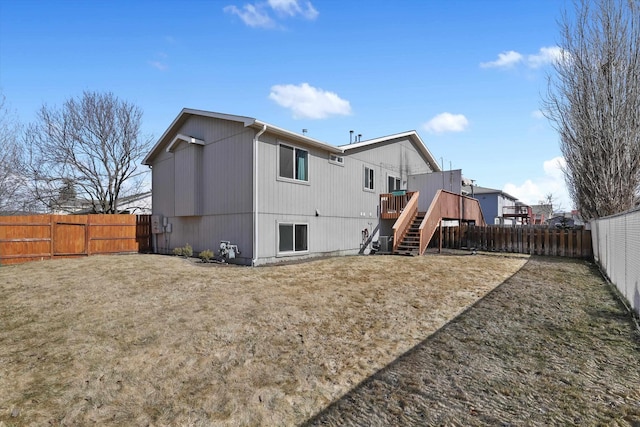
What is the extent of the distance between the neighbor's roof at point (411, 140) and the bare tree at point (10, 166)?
16.4m

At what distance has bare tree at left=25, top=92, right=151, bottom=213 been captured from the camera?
19062 mm

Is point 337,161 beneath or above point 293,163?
above

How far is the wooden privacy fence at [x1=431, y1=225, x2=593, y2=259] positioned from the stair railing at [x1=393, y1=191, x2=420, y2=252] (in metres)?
2.63

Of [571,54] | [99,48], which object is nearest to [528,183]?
[571,54]

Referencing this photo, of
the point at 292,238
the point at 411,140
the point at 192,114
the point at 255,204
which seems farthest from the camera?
the point at 411,140

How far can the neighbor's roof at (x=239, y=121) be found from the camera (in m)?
10.2

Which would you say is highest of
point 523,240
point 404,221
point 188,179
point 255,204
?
point 188,179

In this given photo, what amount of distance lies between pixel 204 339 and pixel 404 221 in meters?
10.6

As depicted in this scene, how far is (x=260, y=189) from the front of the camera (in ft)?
34.4

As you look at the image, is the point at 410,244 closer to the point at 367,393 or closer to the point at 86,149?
the point at 367,393

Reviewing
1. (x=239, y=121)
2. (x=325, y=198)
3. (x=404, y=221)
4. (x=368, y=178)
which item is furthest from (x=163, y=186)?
(x=404, y=221)

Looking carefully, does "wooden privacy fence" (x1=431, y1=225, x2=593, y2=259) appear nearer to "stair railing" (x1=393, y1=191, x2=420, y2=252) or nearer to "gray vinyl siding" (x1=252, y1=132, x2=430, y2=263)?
"stair railing" (x1=393, y1=191, x2=420, y2=252)

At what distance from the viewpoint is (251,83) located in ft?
44.7

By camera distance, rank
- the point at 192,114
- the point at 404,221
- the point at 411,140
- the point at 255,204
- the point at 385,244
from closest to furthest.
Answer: the point at 255,204 < the point at 192,114 < the point at 404,221 < the point at 385,244 < the point at 411,140
